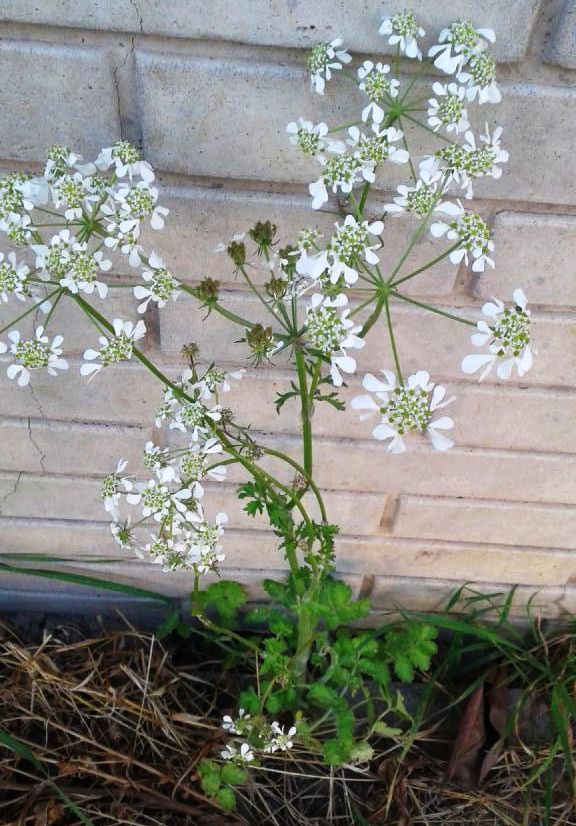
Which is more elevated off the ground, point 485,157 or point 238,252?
point 485,157

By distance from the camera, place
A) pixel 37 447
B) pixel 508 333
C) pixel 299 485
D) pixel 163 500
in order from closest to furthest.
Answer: pixel 508 333 < pixel 163 500 < pixel 299 485 < pixel 37 447

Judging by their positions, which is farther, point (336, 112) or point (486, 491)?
point (486, 491)

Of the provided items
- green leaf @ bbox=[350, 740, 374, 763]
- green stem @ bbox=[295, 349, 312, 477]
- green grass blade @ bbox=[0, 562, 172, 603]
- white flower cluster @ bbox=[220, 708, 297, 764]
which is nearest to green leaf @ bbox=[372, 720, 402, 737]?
green leaf @ bbox=[350, 740, 374, 763]

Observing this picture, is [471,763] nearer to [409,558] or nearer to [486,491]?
[409,558]

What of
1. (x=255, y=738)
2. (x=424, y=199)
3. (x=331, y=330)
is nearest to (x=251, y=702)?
(x=255, y=738)

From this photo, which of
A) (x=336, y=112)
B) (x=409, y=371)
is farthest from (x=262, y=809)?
(x=336, y=112)

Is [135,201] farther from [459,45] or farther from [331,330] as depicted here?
[459,45]
